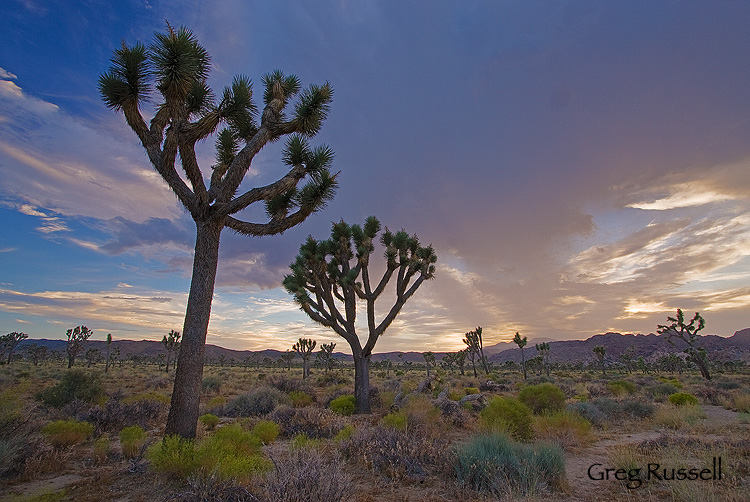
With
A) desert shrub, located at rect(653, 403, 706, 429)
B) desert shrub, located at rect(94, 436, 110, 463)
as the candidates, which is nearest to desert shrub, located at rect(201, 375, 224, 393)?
desert shrub, located at rect(94, 436, 110, 463)

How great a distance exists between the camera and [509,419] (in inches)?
344

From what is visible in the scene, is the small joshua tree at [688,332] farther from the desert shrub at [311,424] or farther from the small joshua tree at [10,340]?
the small joshua tree at [10,340]

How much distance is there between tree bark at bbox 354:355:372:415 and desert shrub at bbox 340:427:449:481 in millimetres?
6516

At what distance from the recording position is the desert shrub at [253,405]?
13.2 metres

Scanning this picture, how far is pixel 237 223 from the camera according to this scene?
834cm

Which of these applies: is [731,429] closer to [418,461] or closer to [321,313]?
[418,461]

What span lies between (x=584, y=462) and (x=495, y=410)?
93.0 inches

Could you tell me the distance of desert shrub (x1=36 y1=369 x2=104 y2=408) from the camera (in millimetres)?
12391

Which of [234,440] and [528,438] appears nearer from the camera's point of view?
[234,440]

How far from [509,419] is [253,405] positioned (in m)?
9.69

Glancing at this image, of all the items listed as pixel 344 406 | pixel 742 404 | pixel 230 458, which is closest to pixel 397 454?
pixel 230 458

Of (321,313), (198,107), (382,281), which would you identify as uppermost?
(198,107)

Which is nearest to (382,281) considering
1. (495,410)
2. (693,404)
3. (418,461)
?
(495,410)

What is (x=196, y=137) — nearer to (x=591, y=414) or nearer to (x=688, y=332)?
(x=591, y=414)
